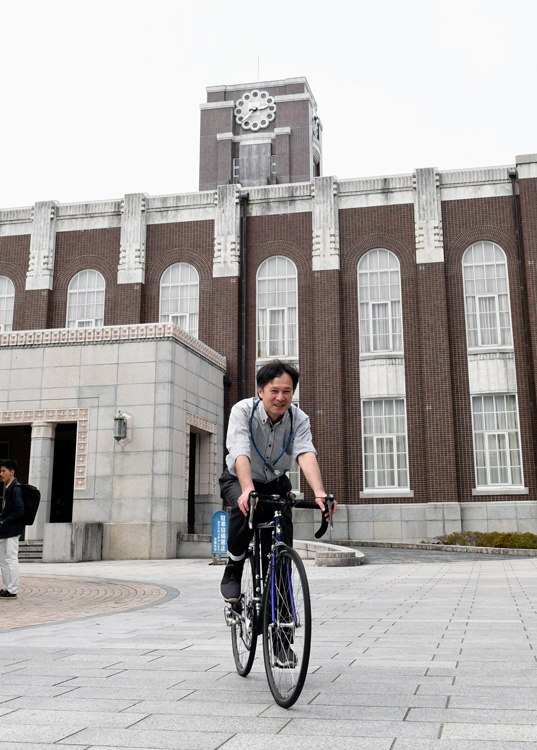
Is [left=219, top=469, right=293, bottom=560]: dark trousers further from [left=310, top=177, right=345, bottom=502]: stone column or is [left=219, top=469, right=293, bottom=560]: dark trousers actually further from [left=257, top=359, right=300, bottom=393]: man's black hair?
[left=310, top=177, right=345, bottom=502]: stone column

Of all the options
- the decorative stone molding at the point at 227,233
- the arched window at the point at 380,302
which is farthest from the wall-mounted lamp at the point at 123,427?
the arched window at the point at 380,302

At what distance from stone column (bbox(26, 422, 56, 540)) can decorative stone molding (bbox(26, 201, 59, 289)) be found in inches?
391

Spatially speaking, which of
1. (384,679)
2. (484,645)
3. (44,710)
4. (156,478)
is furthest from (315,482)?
(156,478)

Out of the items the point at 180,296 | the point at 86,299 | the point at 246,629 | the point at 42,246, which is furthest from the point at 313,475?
the point at 42,246

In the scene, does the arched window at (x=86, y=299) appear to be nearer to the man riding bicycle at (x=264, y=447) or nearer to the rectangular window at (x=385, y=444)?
the rectangular window at (x=385, y=444)

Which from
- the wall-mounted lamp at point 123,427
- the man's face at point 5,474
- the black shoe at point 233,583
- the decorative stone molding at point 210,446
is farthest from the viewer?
the decorative stone molding at point 210,446

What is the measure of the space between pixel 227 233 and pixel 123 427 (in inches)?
437

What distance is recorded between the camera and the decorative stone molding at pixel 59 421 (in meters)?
20.5

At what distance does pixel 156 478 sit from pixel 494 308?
14.0 m

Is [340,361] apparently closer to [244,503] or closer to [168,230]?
[168,230]

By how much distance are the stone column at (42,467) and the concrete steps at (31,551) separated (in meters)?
A: 0.39

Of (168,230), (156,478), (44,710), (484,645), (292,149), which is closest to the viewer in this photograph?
(44,710)

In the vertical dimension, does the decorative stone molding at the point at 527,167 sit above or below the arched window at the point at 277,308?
above

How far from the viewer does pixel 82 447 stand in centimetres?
2056
